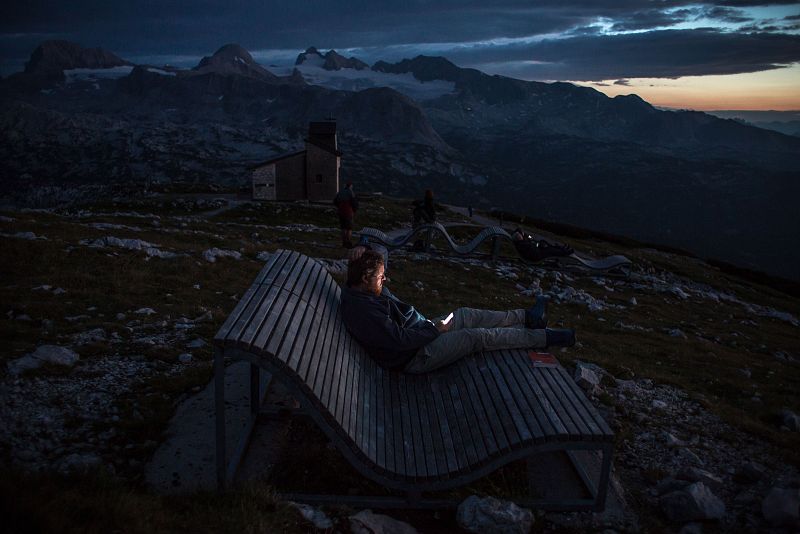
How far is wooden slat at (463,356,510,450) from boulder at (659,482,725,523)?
1923 mm

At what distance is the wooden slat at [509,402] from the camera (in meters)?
4.91

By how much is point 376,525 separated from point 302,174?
4788 cm

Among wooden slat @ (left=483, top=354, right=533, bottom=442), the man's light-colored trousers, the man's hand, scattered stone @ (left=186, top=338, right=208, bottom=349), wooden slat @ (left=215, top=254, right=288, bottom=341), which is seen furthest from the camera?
scattered stone @ (left=186, top=338, right=208, bottom=349)

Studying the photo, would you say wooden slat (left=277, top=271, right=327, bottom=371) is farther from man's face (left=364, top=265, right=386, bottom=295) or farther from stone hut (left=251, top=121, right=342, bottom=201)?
stone hut (left=251, top=121, right=342, bottom=201)

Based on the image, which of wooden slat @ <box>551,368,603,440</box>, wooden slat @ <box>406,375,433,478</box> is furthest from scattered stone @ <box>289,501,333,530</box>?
wooden slat @ <box>551,368,603,440</box>

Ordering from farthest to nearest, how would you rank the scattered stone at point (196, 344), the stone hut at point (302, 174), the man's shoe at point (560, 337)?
the stone hut at point (302, 174) → the scattered stone at point (196, 344) → the man's shoe at point (560, 337)

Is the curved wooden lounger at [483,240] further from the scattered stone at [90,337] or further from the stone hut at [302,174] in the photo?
the stone hut at [302,174]

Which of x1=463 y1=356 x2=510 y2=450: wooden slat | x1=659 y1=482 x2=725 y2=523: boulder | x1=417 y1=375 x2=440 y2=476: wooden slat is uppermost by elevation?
x1=463 y1=356 x2=510 y2=450: wooden slat

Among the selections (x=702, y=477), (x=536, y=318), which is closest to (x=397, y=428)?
(x=536, y=318)

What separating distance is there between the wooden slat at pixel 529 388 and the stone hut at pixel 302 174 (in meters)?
43.8

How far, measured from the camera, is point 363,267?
631 centimetres

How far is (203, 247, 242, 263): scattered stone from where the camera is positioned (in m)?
13.5

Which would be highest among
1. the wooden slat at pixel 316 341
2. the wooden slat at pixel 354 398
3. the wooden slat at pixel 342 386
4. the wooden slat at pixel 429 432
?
the wooden slat at pixel 316 341

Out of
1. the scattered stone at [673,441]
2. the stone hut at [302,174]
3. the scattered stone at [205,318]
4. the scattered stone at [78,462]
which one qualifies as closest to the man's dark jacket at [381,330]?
the scattered stone at [78,462]
